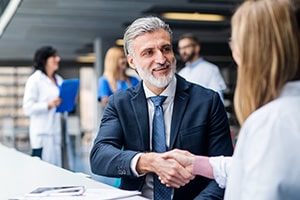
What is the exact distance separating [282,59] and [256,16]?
101mm

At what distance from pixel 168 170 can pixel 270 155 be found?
0.64 metres

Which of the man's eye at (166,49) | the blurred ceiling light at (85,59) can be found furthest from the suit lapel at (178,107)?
the blurred ceiling light at (85,59)

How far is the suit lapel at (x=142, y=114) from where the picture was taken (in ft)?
5.75

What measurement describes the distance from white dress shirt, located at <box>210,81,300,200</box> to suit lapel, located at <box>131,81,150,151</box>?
81 cm

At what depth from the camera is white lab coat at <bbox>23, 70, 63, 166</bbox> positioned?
4270 millimetres

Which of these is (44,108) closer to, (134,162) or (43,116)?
(43,116)

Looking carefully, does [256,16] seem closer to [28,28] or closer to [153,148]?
[153,148]

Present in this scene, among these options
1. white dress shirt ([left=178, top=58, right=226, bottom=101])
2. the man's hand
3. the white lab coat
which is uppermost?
white dress shirt ([left=178, top=58, right=226, bottom=101])

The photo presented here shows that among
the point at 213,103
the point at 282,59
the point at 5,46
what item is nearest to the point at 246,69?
the point at 282,59

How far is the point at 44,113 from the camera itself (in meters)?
4.33

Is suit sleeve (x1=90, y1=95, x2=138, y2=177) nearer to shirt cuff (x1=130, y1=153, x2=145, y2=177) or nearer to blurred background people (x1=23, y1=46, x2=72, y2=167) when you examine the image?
shirt cuff (x1=130, y1=153, x2=145, y2=177)

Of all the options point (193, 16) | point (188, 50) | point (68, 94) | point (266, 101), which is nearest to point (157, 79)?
point (266, 101)

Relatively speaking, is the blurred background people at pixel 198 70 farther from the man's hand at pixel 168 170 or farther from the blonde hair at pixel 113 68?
the man's hand at pixel 168 170

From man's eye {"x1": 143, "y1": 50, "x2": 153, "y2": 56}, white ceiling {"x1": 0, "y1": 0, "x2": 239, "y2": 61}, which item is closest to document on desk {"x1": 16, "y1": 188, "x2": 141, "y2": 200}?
man's eye {"x1": 143, "y1": 50, "x2": 153, "y2": 56}
